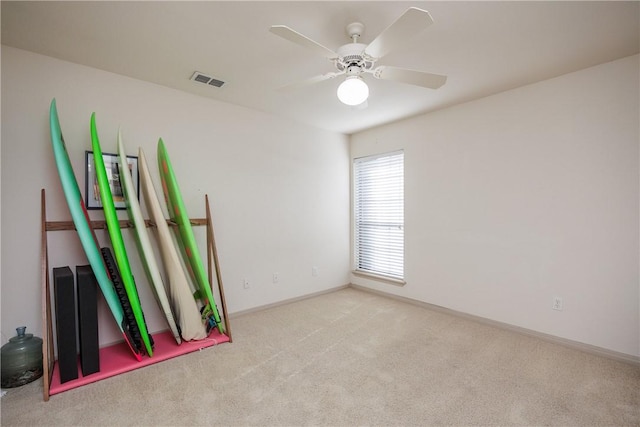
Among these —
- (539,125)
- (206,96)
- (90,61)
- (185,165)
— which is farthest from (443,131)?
(90,61)

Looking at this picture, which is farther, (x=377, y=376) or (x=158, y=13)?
(x=377, y=376)

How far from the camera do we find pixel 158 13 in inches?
70.1

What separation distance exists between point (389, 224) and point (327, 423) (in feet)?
9.06

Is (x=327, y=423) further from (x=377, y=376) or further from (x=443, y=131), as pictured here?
(x=443, y=131)

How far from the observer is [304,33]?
1.97 meters

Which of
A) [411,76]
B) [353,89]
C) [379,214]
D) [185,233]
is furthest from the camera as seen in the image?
[379,214]

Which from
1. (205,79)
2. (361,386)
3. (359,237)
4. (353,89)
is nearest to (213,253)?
(205,79)

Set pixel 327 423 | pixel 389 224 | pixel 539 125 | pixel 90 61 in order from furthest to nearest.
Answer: pixel 389 224 → pixel 539 125 → pixel 90 61 → pixel 327 423

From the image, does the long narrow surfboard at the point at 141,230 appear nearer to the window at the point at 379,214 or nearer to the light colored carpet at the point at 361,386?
the light colored carpet at the point at 361,386

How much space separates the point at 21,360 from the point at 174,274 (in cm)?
104

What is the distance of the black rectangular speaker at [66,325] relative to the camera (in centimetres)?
195

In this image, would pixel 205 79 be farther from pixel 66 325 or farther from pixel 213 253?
pixel 66 325

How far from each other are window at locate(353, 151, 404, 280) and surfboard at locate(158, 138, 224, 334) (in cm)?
231

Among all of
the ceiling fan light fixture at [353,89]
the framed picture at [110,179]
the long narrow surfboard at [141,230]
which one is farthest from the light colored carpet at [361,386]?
the ceiling fan light fixture at [353,89]
